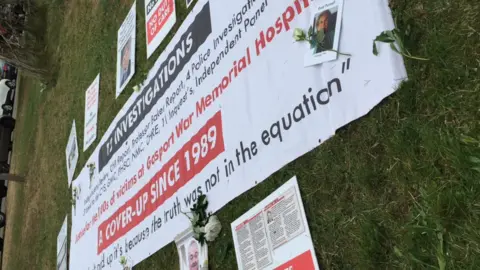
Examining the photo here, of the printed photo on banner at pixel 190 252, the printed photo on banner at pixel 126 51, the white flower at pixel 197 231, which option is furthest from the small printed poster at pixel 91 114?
the white flower at pixel 197 231

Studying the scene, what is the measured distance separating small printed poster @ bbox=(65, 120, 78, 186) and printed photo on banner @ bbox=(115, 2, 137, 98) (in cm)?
101

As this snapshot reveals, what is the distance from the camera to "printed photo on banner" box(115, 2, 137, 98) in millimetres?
3463

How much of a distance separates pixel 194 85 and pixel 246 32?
0.50 metres

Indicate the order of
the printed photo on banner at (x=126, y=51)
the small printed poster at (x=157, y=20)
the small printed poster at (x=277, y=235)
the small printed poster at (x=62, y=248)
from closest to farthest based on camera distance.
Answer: the small printed poster at (x=277, y=235)
the small printed poster at (x=157, y=20)
the printed photo on banner at (x=126, y=51)
the small printed poster at (x=62, y=248)

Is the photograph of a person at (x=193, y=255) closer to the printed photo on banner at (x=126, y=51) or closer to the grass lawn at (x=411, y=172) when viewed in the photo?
the grass lawn at (x=411, y=172)

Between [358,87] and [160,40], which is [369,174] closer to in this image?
[358,87]

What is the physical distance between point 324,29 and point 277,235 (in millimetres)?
777

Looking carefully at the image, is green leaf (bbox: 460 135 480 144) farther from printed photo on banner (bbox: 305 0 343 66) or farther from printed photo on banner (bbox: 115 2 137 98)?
printed photo on banner (bbox: 115 2 137 98)

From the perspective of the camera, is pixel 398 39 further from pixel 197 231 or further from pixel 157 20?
pixel 157 20

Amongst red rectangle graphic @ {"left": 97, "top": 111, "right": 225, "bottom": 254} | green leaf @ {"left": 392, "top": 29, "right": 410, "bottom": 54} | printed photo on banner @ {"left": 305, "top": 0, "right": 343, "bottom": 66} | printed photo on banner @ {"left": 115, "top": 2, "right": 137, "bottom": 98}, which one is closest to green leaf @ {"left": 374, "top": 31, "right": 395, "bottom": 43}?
green leaf @ {"left": 392, "top": 29, "right": 410, "bottom": 54}

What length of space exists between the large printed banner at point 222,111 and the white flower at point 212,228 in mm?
64

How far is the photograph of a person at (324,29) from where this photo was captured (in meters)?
1.67

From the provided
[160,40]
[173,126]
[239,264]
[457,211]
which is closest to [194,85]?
[173,126]

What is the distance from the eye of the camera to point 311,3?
70.5 inches
